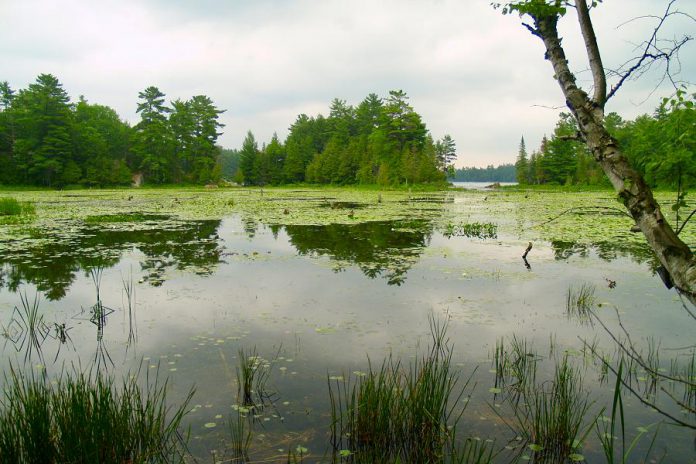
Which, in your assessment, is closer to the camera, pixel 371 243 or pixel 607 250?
pixel 607 250

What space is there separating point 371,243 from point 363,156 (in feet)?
173

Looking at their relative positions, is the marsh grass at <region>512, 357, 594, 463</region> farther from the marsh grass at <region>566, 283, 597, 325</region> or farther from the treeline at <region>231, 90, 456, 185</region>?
the treeline at <region>231, 90, 456, 185</region>

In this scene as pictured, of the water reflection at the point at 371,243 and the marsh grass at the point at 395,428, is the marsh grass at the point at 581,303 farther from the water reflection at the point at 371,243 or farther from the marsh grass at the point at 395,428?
the marsh grass at the point at 395,428

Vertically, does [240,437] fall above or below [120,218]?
below

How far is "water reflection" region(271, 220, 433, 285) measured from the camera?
9.99 m

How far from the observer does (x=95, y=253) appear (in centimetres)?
1120

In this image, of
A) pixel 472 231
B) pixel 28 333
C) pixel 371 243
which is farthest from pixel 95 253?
pixel 472 231

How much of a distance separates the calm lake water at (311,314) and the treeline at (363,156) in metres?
47.0

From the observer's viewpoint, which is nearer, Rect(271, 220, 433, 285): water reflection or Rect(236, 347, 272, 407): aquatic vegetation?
Rect(236, 347, 272, 407): aquatic vegetation

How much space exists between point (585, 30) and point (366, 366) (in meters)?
3.75

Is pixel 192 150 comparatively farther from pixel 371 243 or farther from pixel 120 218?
pixel 371 243

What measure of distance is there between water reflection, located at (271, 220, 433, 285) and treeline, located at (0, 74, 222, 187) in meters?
47.1

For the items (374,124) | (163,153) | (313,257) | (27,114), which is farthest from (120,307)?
(374,124)

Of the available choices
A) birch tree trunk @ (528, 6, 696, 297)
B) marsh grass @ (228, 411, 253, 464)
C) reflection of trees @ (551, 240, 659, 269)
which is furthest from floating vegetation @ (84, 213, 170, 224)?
birch tree trunk @ (528, 6, 696, 297)
